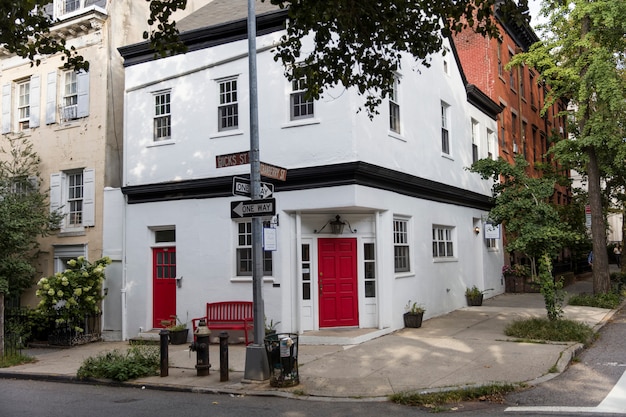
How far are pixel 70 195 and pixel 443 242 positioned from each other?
1097cm

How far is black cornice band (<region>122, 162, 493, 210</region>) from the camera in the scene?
1238 centimetres

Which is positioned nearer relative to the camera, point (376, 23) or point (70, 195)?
point (376, 23)

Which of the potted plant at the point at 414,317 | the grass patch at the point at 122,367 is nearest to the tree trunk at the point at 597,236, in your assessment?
the potted plant at the point at 414,317

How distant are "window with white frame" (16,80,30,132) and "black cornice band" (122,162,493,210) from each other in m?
5.20

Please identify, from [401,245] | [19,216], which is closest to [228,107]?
[401,245]

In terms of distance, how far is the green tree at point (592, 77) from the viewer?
16453 mm

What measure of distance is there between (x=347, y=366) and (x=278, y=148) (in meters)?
5.47

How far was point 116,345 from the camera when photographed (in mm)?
14195

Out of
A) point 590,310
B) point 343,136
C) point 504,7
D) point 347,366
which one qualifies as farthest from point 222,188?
point 590,310

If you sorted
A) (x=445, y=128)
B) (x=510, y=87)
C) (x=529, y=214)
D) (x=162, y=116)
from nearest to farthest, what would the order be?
(x=529, y=214) → (x=162, y=116) → (x=445, y=128) → (x=510, y=87)

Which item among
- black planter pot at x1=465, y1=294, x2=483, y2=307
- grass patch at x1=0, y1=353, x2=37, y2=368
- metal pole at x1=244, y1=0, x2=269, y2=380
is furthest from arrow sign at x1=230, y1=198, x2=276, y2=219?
black planter pot at x1=465, y1=294, x2=483, y2=307

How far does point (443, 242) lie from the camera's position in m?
17.0

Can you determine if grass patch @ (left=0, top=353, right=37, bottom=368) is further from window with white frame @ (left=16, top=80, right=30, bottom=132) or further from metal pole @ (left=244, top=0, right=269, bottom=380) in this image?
window with white frame @ (left=16, top=80, right=30, bottom=132)

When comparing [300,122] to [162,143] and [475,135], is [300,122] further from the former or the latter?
[475,135]
